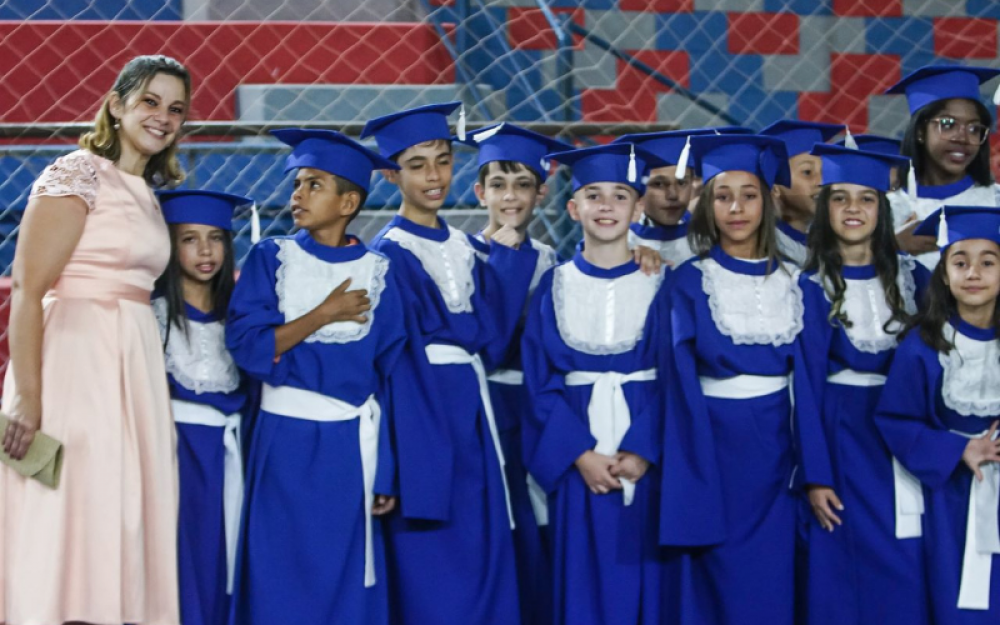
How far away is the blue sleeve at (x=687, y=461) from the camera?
9.82ft

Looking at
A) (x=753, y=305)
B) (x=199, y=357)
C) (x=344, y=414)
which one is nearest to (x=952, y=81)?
(x=753, y=305)

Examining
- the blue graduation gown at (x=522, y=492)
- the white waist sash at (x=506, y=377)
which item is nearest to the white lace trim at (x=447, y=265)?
the blue graduation gown at (x=522, y=492)

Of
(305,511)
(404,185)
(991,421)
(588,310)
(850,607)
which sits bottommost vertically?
(850,607)

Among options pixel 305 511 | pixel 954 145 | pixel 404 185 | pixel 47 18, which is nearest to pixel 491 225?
pixel 404 185

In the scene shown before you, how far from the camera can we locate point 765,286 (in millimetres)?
3088

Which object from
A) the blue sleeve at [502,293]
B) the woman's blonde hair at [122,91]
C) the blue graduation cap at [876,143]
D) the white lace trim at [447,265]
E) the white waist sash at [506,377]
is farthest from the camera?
the blue graduation cap at [876,143]

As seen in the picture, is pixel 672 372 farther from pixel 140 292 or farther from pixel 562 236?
pixel 562 236

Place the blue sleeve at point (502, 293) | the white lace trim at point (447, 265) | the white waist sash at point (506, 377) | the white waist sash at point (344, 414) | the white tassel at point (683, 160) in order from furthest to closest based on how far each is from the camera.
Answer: the white waist sash at point (506, 377), the blue sleeve at point (502, 293), the white lace trim at point (447, 265), the white tassel at point (683, 160), the white waist sash at point (344, 414)

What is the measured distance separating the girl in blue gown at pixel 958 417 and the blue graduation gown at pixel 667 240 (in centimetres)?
66

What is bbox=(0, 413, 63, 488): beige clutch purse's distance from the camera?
8.46ft

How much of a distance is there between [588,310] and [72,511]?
3.92 ft

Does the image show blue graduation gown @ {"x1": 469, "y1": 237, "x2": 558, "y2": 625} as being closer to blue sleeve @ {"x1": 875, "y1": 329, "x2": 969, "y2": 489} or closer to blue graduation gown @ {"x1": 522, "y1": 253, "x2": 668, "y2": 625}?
blue graduation gown @ {"x1": 522, "y1": 253, "x2": 668, "y2": 625}

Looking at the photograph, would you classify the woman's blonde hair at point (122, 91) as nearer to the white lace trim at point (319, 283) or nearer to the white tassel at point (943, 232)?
the white lace trim at point (319, 283)

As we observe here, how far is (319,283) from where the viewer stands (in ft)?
9.74
